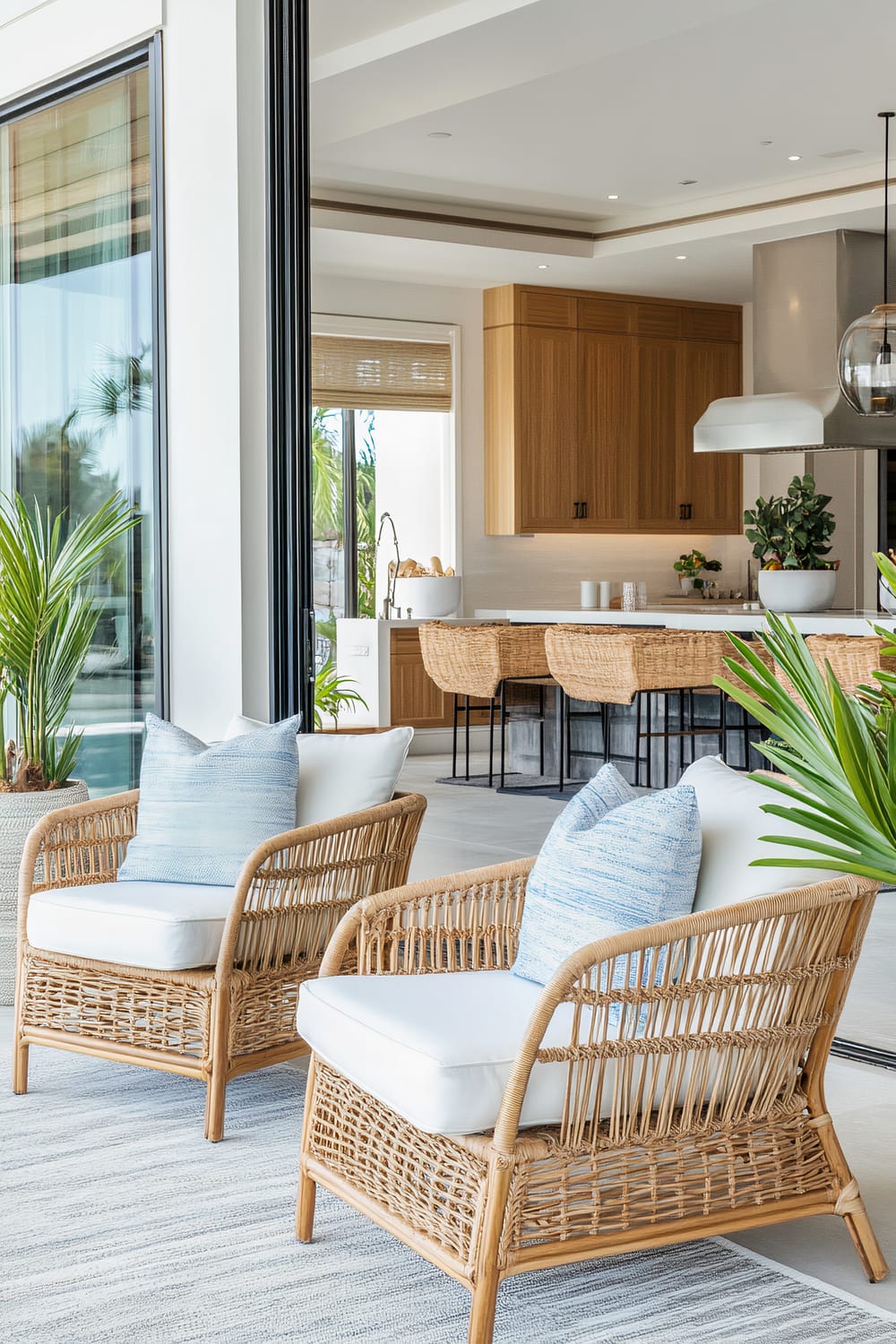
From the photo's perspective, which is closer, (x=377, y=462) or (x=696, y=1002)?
(x=696, y=1002)

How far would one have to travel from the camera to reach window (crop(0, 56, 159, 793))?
4.59 m

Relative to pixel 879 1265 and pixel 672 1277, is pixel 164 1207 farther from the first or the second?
pixel 879 1265

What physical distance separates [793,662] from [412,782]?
240 inches

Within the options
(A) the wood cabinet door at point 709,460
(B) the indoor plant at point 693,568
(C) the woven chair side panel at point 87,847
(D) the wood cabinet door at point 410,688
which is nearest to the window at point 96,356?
(C) the woven chair side panel at point 87,847

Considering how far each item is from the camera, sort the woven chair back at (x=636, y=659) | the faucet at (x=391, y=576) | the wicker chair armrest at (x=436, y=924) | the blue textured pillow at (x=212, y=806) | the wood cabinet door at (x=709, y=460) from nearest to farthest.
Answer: the wicker chair armrest at (x=436, y=924)
the blue textured pillow at (x=212, y=806)
the woven chair back at (x=636, y=659)
the faucet at (x=391, y=576)
the wood cabinet door at (x=709, y=460)

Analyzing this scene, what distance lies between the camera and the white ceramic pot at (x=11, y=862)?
4.00 m

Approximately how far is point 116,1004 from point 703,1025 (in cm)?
139

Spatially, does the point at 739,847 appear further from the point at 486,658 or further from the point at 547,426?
the point at 547,426

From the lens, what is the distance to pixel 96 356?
15.8 ft

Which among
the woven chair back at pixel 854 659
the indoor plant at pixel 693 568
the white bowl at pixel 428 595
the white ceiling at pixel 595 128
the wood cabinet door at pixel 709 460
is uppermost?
the white ceiling at pixel 595 128

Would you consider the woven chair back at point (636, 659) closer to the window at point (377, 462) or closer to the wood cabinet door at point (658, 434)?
the window at point (377, 462)

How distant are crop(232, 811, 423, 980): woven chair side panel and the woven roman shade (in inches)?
251

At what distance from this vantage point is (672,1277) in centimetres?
239

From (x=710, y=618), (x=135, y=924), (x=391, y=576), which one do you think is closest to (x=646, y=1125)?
(x=135, y=924)
